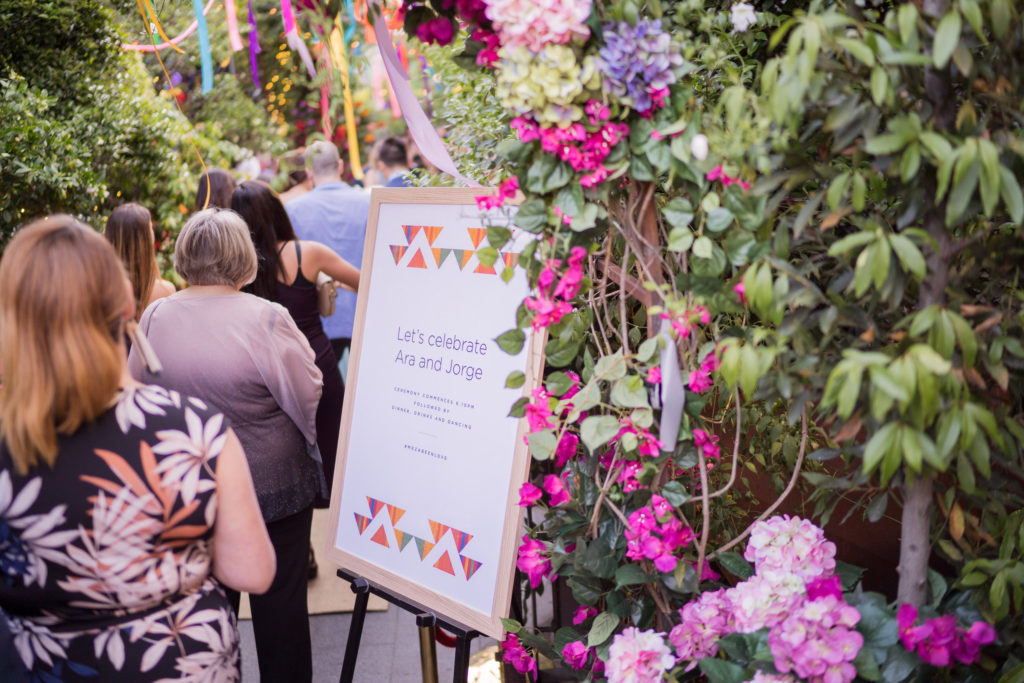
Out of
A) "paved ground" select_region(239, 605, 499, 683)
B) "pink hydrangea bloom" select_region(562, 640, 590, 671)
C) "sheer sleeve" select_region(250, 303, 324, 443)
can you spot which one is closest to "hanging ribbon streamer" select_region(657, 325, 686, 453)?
"pink hydrangea bloom" select_region(562, 640, 590, 671)

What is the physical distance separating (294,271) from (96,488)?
1815 millimetres

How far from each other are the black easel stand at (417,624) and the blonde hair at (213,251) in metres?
0.82

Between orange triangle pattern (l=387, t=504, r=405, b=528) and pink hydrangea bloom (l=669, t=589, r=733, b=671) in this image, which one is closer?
pink hydrangea bloom (l=669, t=589, r=733, b=671)

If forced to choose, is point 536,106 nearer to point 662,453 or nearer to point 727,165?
point 727,165

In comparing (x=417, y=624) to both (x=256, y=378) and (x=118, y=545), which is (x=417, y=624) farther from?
(x=118, y=545)

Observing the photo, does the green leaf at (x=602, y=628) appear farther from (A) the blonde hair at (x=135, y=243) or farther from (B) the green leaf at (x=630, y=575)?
(A) the blonde hair at (x=135, y=243)

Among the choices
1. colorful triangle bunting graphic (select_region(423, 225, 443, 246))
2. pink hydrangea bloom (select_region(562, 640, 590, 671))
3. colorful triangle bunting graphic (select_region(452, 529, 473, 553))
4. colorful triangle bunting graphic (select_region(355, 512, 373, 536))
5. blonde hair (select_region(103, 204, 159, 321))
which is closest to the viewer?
pink hydrangea bloom (select_region(562, 640, 590, 671))

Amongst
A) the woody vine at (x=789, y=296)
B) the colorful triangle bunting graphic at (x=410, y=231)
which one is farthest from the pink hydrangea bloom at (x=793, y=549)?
the colorful triangle bunting graphic at (x=410, y=231)

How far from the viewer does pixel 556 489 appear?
1.68 m

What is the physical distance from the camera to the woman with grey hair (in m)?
2.13

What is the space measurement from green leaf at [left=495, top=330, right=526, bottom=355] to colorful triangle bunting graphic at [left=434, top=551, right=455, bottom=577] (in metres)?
0.62

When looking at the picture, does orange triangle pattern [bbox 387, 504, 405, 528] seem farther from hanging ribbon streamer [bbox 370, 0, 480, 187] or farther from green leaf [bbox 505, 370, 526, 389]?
hanging ribbon streamer [bbox 370, 0, 480, 187]

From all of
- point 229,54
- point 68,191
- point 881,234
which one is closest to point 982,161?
point 881,234

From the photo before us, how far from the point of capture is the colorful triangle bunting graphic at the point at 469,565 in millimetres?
1896
